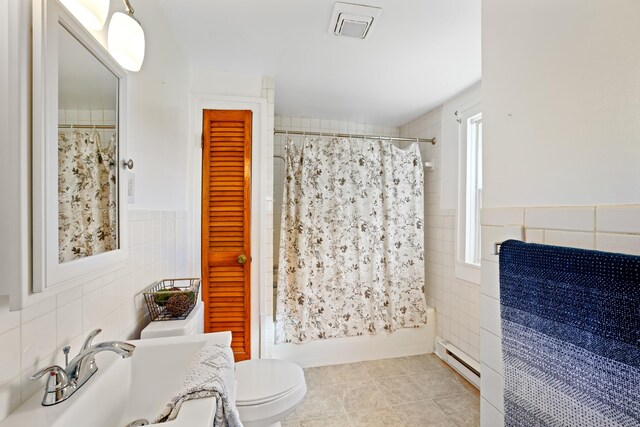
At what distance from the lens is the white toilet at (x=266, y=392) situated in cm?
130

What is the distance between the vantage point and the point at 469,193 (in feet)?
7.89

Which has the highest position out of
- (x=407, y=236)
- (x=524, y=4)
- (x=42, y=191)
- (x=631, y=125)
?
(x=524, y=4)

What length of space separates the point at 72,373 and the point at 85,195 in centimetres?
47

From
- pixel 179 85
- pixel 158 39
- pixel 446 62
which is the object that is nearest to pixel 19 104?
pixel 158 39

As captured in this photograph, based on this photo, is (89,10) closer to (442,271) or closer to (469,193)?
(469,193)

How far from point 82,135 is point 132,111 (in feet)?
1.33

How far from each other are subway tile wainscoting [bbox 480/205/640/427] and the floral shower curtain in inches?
63.7

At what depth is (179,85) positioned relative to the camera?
6.15ft

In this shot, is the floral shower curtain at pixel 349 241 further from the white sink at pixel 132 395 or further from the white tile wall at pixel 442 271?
the white sink at pixel 132 395

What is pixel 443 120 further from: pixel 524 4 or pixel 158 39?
pixel 158 39

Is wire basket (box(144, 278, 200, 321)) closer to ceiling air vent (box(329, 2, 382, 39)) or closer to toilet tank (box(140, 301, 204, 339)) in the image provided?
toilet tank (box(140, 301, 204, 339))

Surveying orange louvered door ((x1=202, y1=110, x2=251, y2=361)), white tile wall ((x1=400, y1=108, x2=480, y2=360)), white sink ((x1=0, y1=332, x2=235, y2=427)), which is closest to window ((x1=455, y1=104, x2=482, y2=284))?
white tile wall ((x1=400, y1=108, x2=480, y2=360))

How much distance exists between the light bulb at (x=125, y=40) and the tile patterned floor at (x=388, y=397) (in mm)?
2032

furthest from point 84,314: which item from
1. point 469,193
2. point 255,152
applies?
point 469,193
